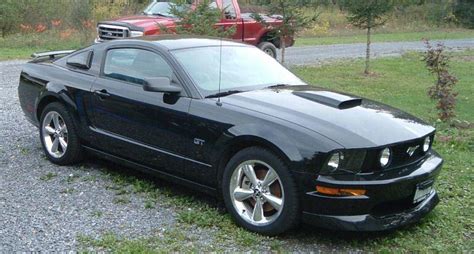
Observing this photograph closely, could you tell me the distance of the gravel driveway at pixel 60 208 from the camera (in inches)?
170

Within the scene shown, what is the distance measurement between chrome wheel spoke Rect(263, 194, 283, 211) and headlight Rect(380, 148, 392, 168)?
2.63 ft

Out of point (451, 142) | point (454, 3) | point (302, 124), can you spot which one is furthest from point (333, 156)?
point (454, 3)

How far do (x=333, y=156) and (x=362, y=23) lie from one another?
12.5m

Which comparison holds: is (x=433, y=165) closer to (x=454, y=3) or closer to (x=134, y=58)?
(x=134, y=58)

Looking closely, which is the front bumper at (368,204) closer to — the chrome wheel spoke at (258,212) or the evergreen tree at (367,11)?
the chrome wheel spoke at (258,212)

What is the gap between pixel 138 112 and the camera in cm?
528

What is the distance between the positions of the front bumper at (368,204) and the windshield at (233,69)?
4.78ft

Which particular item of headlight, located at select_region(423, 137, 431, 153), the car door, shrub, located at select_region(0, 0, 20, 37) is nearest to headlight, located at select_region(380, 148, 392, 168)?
headlight, located at select_region(423, 137, 431, 153)

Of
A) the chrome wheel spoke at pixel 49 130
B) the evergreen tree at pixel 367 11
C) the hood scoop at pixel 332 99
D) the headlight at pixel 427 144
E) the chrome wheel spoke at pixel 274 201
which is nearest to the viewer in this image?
the chrome wheel spoke at pixel 274 201

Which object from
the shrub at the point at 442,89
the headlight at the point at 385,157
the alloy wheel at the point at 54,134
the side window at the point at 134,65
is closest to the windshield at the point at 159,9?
the shrub at the point at 442,89

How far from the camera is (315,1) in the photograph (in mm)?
15281

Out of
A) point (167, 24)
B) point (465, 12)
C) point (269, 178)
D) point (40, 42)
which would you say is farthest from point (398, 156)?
point (465, 12)

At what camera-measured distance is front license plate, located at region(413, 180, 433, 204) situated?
439cm

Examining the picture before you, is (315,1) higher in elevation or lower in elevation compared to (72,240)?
higher
